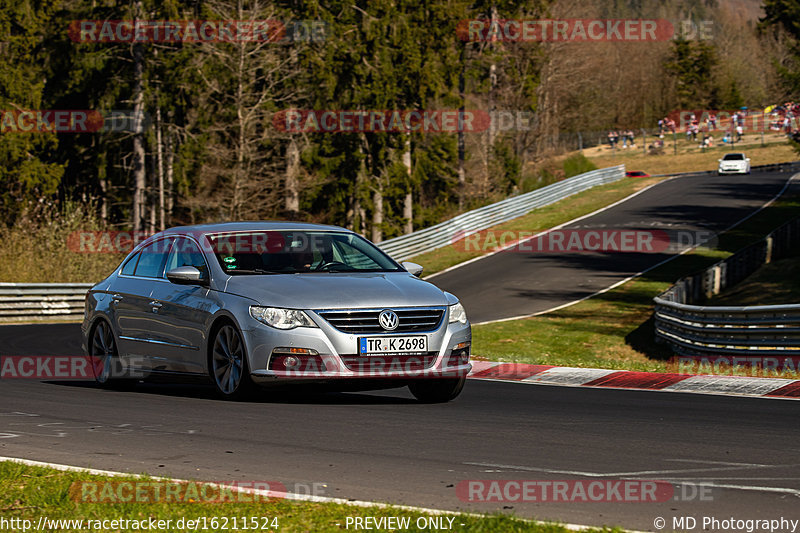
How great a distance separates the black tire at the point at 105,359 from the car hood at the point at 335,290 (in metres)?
2.36

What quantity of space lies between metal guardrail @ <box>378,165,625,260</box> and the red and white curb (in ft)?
80.5

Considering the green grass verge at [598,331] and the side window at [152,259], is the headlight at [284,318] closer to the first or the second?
the side window at [152,259]

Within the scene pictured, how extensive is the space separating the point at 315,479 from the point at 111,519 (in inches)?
54.2

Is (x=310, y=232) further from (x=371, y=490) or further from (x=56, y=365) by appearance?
(x=56, y=365)

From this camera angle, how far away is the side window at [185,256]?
34.6ft

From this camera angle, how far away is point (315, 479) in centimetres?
631

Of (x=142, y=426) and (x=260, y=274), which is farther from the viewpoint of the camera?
(x=260, y=274)

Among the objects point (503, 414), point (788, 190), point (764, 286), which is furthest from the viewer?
point (788, 190)

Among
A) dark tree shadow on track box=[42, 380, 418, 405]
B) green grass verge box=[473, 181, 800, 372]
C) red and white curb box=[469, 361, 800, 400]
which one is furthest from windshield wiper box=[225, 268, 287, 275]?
green grass verge box=[473, 181, 800, 372]

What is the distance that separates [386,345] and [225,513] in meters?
3.96

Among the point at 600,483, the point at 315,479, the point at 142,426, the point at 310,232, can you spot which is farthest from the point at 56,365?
the point at 600,483

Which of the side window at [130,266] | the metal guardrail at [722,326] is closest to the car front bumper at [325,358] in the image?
the side window at [130,266]

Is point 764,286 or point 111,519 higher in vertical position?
point 111,519

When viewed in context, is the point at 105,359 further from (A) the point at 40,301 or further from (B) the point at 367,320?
(A) the point at 40,301
